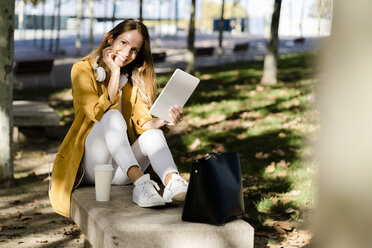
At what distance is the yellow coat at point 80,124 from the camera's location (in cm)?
358

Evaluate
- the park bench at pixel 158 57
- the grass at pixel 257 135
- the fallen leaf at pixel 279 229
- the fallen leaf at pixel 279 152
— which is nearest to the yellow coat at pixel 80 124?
the grass at pixel 257 135

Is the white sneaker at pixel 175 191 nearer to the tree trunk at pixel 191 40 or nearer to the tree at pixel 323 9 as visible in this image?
the tree at pixel 323 9

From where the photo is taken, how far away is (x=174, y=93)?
363cm

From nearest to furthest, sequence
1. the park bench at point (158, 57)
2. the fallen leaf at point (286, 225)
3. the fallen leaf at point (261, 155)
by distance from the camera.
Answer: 1. the fallen leaf at point (286, 225)
2. the fallen leaf at point (261, 155)
3. the park bench at point (158, 57)

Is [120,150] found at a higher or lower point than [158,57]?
higher

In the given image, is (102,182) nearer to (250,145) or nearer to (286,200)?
(286,200)

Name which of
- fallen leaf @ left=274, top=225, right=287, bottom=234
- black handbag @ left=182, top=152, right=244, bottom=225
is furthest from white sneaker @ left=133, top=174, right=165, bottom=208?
fallen leaf @ left=274, top=225, right=287, bottom=234

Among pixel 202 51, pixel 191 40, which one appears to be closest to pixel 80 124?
pixel 191 40

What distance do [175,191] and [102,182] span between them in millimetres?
393

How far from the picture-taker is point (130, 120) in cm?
390

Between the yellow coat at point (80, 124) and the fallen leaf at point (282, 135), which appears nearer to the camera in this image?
the yellow coat at point (80, 124)

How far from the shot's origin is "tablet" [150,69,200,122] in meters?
3.55

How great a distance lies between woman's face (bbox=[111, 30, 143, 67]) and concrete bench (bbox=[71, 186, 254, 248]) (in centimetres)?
115

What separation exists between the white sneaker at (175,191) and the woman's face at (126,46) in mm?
955
